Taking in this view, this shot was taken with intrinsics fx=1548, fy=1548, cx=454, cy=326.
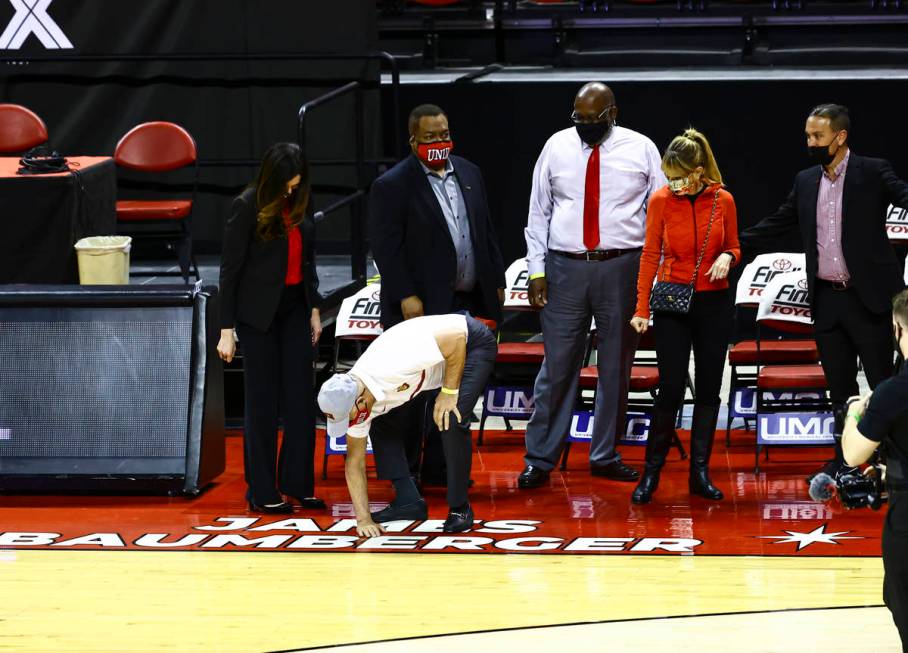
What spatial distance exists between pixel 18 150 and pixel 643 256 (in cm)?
501

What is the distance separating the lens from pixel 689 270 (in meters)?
6.63

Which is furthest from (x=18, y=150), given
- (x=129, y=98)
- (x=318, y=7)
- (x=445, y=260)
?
(x=445, y=260)

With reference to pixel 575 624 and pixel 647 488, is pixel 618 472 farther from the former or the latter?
pixel 575 624

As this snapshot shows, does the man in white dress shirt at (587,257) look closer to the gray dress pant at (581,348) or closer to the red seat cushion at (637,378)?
the gray dress pant at (581,348)

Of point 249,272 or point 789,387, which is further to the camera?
point 789,387

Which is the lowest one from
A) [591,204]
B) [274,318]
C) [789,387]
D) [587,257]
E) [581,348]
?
Result: [789,387]

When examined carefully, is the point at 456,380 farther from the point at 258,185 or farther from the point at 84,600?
the point at 84,600

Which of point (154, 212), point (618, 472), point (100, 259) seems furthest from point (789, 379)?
point (154, 212)

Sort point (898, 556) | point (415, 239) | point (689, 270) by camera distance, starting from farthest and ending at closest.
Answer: point (415, 239) < point (689, 270) < point (898, 556)

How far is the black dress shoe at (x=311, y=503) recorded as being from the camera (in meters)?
6.96

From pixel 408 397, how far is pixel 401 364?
18 centimetres

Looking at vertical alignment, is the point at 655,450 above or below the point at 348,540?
above

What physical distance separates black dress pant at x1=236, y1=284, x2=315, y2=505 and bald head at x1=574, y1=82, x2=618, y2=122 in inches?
58.5

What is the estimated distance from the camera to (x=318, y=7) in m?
10.5
